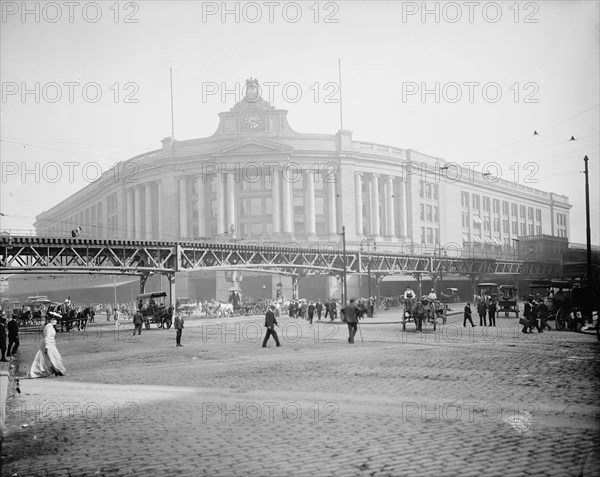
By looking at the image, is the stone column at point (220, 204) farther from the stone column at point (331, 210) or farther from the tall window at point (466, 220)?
the tall window at point (466, 220)

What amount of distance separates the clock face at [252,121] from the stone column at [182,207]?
13416mm

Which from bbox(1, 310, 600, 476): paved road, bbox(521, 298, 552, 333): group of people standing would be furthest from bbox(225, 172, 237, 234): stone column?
bbox(1, 310, 600, 476): paved road

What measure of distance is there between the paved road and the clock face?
230 ft

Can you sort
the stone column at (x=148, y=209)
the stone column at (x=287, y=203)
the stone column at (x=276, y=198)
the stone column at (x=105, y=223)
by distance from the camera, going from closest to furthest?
1. the stone column at (x=287, y=203)
2. the stone column at (x=276, y=198)
3. the stone column at (x=148, y=209)
4. the stone column at (x=105, y=223)

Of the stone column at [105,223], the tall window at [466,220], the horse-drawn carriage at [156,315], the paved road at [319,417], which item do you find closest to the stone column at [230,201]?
the stone column at [105,223]

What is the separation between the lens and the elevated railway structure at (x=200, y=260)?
39906 millimetres

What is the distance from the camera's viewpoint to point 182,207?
3428 inches

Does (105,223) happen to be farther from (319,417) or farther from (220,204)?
(319,417)

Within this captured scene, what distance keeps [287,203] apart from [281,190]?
90.4 inches

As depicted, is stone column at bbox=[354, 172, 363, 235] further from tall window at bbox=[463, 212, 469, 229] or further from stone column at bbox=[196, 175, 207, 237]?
tall window at bbox=[463, 212, 469, 229]

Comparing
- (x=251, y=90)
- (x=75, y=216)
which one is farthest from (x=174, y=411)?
(x=75, y=216)

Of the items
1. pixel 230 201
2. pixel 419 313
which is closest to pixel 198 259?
pixel 419 313

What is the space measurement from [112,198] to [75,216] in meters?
27.8

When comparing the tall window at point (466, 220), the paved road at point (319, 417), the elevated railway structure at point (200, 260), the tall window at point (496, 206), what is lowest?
the paved road at point (319, 417)
